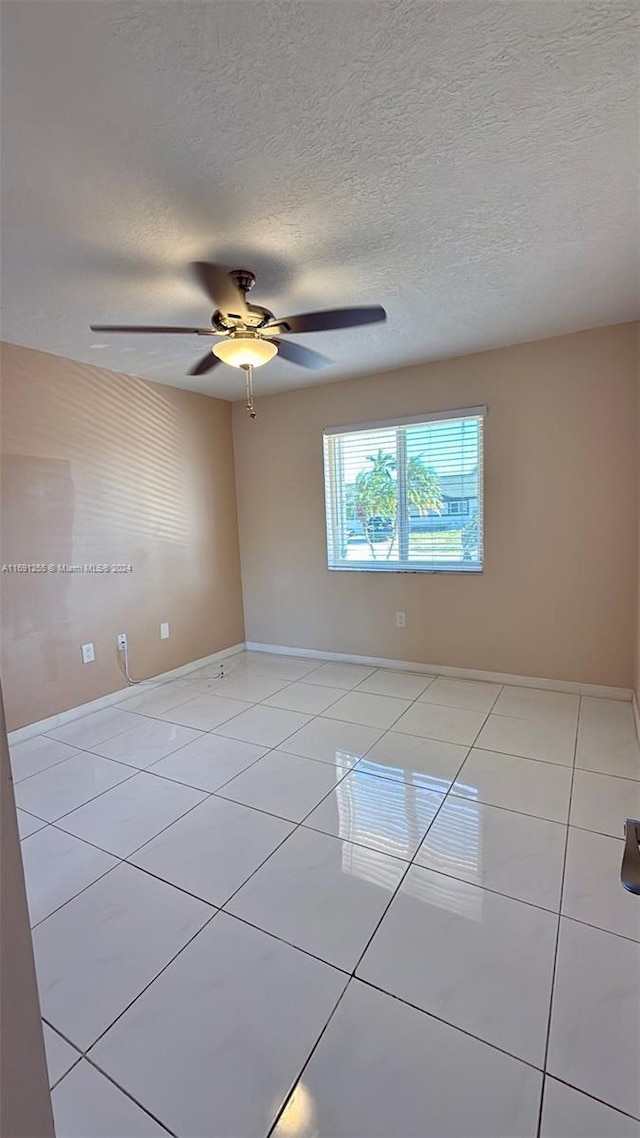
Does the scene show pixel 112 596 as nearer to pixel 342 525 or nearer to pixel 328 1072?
pixel 342 525

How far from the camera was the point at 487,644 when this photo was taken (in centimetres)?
337

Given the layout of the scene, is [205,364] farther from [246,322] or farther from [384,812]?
[384,812]

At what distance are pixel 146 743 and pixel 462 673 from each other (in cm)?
216

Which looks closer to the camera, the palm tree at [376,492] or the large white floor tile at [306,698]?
the large white floor tile at [306,698]

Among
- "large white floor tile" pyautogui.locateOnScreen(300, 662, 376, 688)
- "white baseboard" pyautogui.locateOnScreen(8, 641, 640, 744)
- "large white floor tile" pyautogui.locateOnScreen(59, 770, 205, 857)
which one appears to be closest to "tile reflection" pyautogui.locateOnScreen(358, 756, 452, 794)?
"large white floor tile" pyautogui.locateOnScreen(59, 770, 205, 857)

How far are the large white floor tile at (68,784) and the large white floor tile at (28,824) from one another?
3cm

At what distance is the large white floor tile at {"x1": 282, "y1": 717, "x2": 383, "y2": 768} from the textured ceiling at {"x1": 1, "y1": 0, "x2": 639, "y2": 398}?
2.26m

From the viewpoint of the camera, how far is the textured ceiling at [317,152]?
1.04 m

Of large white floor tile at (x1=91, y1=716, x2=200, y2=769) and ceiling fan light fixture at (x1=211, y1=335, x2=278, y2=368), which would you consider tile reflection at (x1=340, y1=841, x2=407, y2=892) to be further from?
ceiling fan light fixture at (x1=211, y1=335, x2=278, y2=368)

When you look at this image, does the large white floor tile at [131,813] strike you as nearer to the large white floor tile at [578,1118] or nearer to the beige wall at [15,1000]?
the beige wall at [15,1000]

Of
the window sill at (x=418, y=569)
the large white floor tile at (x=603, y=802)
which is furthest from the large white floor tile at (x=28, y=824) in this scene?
the window sill at (x=418, y=569)

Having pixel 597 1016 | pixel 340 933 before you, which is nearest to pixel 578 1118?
pixel 597 1016

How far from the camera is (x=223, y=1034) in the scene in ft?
3.84

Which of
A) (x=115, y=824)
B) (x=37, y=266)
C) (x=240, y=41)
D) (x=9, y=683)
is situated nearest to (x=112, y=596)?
(x=9, y=683)
